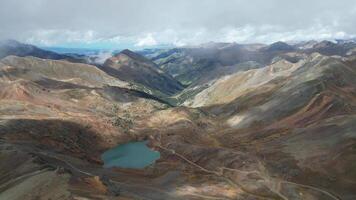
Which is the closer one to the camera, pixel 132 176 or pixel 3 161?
pixel 3 161

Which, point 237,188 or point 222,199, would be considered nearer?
point 222,199

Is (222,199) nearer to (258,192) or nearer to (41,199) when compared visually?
(258,192)

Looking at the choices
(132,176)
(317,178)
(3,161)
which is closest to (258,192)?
(317,178)

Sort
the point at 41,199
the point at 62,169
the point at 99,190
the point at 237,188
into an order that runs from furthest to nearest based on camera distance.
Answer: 1. the point at 237,188
2. the point at 62,169
3. the point at 99,190
4. the point at 41,199

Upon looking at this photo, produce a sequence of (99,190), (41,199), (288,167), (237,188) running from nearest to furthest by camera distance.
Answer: (41,199)
(99,190)
(237,188)
(288,167)

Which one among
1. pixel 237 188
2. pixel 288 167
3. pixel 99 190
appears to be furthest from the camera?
pixel 288 167

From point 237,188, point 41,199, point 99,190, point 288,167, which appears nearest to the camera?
point 41,199

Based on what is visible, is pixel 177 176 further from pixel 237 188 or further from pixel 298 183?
pixel 298 183

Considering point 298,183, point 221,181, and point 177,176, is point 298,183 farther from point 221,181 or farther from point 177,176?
point 177,176

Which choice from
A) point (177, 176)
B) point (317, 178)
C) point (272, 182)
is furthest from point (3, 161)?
point (317, 178)
